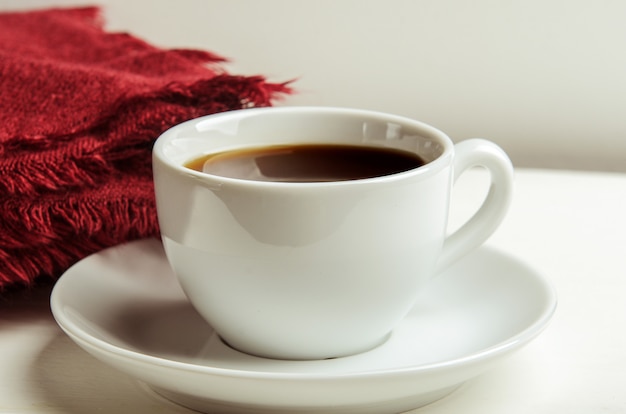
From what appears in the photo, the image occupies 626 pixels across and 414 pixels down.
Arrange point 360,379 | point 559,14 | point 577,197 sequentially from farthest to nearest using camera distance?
point 559,14 < point 577,197 < point 360,379

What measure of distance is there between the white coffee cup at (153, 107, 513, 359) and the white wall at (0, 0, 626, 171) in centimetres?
51

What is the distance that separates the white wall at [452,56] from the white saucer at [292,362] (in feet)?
1.51

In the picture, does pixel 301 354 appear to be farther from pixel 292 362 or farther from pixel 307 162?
pixel 307 162

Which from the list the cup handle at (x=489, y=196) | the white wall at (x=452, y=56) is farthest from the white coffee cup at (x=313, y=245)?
the white wall at (x=452, y=56)

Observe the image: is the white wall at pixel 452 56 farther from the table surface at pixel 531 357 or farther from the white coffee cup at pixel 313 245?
the white coffee cup at pixel 313 245

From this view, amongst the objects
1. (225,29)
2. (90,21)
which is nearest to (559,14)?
(225,29)

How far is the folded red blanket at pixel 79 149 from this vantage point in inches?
23.1

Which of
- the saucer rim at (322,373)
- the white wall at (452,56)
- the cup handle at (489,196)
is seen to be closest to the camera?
the saucer rim at (322,373)

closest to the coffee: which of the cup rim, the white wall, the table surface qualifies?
the cup rim

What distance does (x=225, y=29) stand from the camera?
1.08 metres

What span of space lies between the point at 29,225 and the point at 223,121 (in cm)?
14

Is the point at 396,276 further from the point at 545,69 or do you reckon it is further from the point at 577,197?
the point at 545,69

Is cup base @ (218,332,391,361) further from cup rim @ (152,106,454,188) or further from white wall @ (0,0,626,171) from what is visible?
white wall @ (0,0,626,171)

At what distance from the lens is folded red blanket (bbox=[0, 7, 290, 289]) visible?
1.92ft
